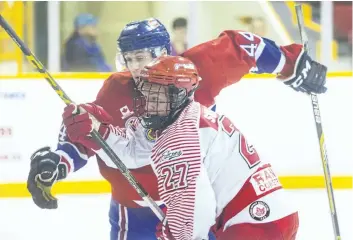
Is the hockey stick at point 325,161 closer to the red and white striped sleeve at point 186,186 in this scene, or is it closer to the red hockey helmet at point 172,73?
the red hockey helmet at point 172,73

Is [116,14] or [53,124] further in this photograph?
[116,14]

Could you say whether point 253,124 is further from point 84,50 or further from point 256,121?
point 84,50

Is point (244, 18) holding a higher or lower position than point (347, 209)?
higher

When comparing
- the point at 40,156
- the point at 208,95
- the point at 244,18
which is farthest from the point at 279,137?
the point at 40,156

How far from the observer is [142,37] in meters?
2.55

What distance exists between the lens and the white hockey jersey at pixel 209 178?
6.35 ft

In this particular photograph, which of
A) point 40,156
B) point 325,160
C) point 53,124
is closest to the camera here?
point 40,156

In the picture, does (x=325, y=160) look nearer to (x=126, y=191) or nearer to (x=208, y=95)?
(x=208, y=95)

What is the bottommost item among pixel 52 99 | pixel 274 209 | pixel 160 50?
pixel 52 99

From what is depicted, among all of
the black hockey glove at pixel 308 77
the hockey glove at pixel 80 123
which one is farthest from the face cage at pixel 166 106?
the black hockey glove at pixel 308 77

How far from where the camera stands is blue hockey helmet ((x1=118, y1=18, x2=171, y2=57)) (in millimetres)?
2547

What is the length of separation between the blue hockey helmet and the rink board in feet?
6.89

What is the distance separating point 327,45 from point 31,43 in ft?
6.08

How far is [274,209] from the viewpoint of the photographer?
2090 millimetres
